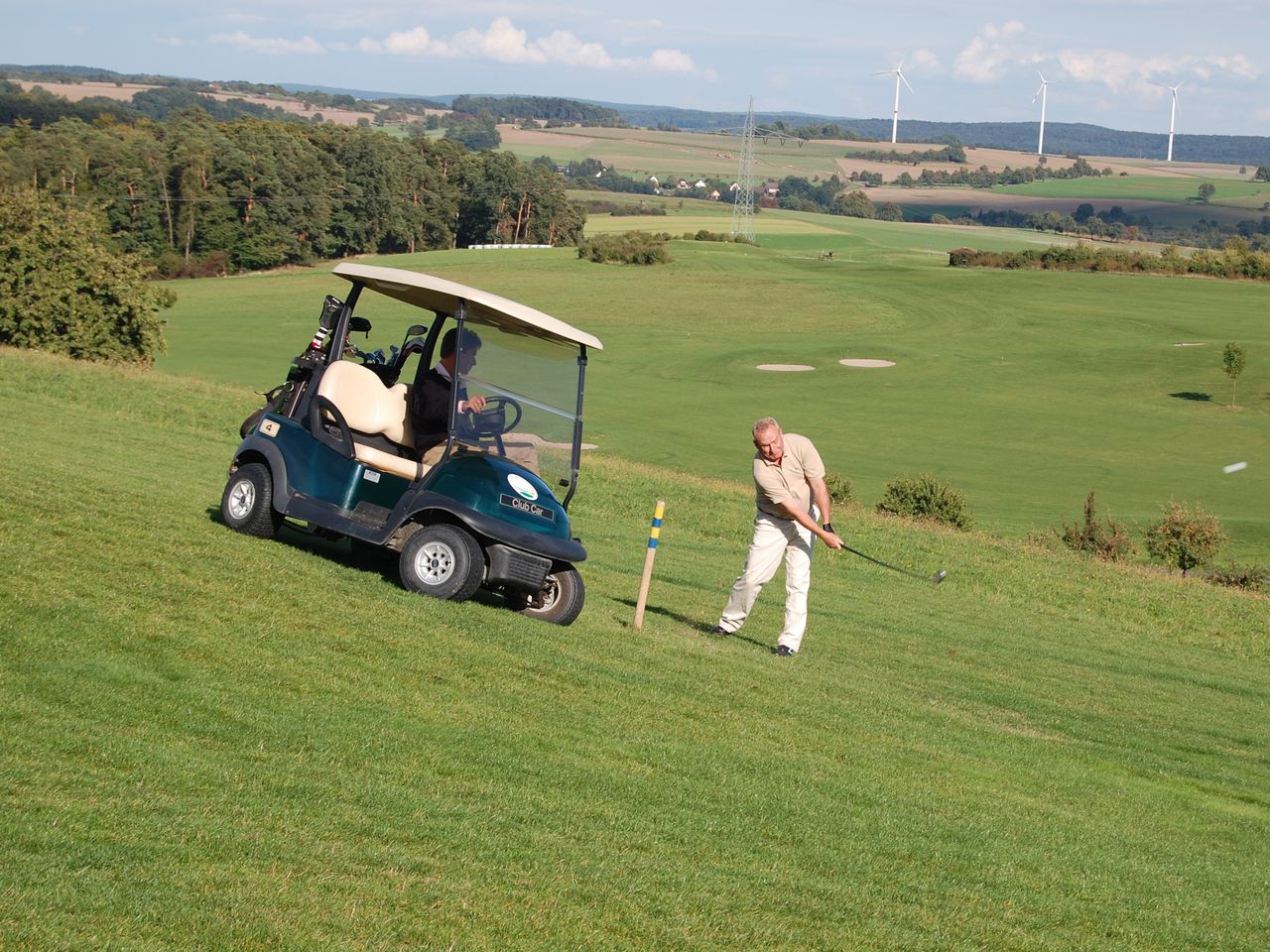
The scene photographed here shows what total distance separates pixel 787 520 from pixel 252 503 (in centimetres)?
484

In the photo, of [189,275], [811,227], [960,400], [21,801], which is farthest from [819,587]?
[811,227]

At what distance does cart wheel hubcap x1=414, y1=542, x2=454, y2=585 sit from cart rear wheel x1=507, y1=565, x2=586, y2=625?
0.73 metres

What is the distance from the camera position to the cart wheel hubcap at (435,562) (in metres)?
11.6

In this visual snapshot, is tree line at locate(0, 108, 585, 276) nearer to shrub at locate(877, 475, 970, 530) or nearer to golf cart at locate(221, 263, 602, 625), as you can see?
shrub at locate(877, 475, 970, 530)

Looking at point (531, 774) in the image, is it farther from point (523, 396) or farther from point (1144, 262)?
point (1144, 262)

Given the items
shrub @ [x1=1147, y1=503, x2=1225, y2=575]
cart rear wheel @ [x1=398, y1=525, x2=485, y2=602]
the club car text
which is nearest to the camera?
cart rear wheel @ [x1=398, y1=525, x2=485, y2=602]

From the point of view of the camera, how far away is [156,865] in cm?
554

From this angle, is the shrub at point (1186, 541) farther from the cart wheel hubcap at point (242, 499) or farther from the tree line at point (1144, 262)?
the tree line at point (1144, 262)

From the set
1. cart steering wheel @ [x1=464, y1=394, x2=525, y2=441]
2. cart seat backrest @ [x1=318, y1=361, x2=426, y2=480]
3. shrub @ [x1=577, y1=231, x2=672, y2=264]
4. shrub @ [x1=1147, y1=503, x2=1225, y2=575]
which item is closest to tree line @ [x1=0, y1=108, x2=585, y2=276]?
shrub @ [x1=577, y1=231, x2=672, y2=264]

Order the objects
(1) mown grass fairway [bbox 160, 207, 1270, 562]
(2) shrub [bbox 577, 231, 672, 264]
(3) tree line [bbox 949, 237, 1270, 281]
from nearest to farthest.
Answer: (1) mown grass fairway [bbox 160, 207, 1270, 562] → (3) tree line [bbox 949, 237, 1270, 281] → (2) shrub [bbox 577, 231, 672, 264]

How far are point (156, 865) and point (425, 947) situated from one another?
1138 mm

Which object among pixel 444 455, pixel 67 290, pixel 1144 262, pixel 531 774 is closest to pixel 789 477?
pixel 444 455

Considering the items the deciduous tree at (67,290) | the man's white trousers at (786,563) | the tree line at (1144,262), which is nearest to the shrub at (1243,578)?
the man's white trousers at (786,563)

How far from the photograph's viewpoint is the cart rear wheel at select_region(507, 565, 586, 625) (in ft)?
39.6
